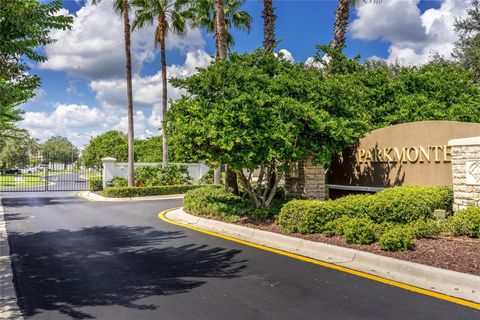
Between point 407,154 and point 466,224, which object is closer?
point 466,224

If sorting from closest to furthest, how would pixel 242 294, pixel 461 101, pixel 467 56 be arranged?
pixel 242 294 < pixel 461 101 < pixel 467 56

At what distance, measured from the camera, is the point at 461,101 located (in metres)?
14.7

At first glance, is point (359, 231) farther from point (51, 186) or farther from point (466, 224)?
point (51, 186)

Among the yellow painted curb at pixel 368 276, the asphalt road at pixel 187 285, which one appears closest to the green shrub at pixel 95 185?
the asphalt road at pixel 187 285

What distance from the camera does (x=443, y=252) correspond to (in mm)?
6391

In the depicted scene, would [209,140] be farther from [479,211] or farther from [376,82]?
[376,82]

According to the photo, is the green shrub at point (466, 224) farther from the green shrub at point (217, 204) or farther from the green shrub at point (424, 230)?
the green shrub at point (217, 204)

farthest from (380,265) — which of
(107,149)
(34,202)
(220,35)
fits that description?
(107,149)

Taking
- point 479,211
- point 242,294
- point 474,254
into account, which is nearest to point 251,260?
point 242,294

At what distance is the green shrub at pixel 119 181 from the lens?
2346cm

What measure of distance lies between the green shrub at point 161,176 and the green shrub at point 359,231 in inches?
686

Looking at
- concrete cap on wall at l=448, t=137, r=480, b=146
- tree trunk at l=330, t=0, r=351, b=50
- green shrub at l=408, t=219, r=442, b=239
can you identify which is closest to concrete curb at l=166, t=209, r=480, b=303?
green shrub at l=408, t=219, r=442, b=239

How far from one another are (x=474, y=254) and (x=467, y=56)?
23762 mm

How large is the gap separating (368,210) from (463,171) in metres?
2.43
